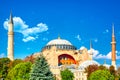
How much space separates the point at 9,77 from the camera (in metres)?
44.1

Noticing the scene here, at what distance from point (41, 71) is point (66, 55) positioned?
3530 cm

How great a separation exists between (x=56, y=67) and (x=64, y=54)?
7.63m

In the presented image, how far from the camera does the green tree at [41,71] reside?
28.2 m

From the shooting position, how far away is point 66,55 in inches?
2505

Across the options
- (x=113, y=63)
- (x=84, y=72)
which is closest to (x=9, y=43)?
(x=84, y=72)

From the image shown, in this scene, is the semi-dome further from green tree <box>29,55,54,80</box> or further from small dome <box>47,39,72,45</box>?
green tree <box>29,55,54,80</box>

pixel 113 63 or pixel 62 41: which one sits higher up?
pixel 62 41

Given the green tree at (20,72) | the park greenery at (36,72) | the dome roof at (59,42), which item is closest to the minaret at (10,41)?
the park greenery at (36,72)

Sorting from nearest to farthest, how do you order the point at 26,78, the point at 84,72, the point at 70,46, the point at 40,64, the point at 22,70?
the point at 40,64, the point at 26,78, the point at 22,70, the point at 84,72, the point at 70,46

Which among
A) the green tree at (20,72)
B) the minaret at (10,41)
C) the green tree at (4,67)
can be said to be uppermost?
the minaret at (10,41)

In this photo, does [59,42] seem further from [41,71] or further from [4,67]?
[41,71]

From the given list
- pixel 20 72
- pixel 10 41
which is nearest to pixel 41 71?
pixel 20 72

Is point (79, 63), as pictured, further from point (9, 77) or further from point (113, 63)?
point (9, 77)

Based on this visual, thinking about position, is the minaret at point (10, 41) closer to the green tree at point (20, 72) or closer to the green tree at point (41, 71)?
the green tree at point (20, 72)
